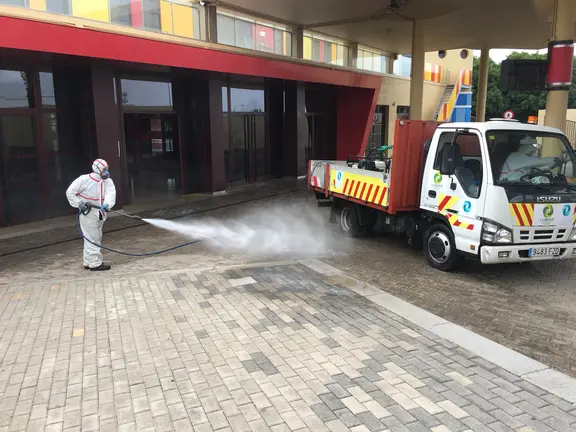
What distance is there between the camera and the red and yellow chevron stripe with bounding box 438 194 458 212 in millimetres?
6873

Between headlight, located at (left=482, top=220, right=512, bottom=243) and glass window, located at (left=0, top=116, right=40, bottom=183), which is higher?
glass window, located at (left=0, top=116, right=40, bottom=183)

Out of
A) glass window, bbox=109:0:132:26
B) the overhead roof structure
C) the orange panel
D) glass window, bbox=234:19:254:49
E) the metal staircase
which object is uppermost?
the overhead roof structure

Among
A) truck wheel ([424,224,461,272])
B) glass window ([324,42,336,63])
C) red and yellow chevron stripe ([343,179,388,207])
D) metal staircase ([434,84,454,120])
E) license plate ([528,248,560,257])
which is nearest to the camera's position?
license plate ([528,248,560,257])

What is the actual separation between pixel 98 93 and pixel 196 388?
922 centimetres

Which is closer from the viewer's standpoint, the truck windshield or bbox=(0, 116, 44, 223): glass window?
the truck windshield

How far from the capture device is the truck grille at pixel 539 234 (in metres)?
6.30

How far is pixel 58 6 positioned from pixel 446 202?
28.1 feet

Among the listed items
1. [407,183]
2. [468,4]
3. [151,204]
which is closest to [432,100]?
[468,4]

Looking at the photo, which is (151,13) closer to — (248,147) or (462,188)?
(248,147)

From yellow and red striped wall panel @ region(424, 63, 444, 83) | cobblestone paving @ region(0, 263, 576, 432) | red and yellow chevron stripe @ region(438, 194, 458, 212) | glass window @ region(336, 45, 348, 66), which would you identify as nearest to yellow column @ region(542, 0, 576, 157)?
red and yellow chevron stripe @ region(438, 194, 458, 212)

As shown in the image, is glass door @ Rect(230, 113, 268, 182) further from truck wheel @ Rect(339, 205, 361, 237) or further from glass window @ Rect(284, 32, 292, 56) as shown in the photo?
truck wheel @ Rect(339, 205, 361, 237)

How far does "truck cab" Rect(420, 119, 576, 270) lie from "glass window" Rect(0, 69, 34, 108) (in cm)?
876

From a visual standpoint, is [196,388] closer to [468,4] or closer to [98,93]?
[98,93]

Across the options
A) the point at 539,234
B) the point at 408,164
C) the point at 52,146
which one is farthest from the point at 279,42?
the point at 539,234
